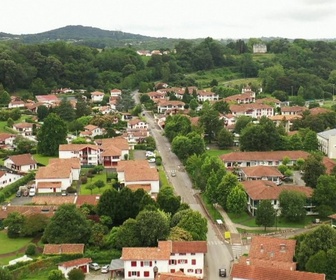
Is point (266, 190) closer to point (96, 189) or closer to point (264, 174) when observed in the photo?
point (264, 174)

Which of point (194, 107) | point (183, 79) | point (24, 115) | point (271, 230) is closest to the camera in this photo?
point (271, 230)

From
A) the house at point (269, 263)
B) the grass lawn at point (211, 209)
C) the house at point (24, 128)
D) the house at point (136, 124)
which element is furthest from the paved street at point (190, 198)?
the house at point (24, 128)

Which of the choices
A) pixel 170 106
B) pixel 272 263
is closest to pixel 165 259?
pixel 272 263

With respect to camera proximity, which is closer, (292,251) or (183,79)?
(292,251)

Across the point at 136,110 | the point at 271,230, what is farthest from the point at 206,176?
the point at 136,110

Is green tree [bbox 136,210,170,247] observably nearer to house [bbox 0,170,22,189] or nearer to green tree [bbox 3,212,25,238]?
green tree [bbox 3,212,25,238]

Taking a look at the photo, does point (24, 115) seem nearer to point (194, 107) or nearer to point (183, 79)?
point (194, 107)

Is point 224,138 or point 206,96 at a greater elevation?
point 206,96
